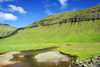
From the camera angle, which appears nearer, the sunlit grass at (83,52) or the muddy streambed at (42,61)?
the muddy streambed at (42,61)

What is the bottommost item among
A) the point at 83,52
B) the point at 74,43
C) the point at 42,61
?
the point at 74,43

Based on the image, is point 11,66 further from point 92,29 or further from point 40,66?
point 92,29

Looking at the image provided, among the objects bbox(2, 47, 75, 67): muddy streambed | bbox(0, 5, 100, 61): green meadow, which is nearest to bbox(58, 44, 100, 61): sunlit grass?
bbox(0, 5, 100, 61): green meadow

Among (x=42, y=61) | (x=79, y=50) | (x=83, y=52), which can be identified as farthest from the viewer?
(x=79, y=50)

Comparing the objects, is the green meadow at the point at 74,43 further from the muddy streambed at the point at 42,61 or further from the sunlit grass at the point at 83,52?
the muddy streambed at the point at 42,61

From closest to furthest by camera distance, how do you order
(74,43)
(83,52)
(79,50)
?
(83,52) < (79,50) < (74,43)

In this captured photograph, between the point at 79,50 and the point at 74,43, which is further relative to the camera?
the point at 74,43

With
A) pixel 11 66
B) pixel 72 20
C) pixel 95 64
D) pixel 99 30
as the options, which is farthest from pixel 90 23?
pixel 11 66

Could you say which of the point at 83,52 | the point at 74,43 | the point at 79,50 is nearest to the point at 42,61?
the point at 83,52

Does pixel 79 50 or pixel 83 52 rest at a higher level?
pixel 83 52

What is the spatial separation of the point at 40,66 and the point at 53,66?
15.0 feet

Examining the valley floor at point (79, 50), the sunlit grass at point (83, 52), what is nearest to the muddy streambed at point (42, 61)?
the sunlit grass at point (83, 52)

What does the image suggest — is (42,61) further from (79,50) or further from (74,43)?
(74,43)

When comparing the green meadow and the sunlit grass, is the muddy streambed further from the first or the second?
the green meadow
